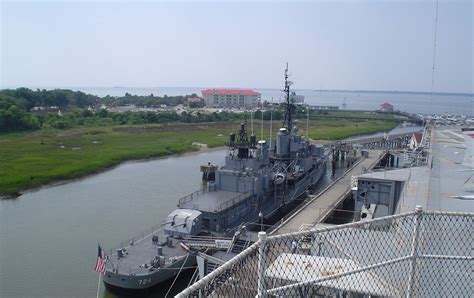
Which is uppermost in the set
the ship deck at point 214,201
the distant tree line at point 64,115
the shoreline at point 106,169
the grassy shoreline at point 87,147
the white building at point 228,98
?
the white building at point 228,98

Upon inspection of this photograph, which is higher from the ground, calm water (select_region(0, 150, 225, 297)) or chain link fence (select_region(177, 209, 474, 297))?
chain link fence (select_region(177, 209, 474, 297))

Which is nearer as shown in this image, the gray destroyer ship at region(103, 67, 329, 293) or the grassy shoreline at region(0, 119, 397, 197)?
the gray destroyer ship at region(103, 67, 329, 293)

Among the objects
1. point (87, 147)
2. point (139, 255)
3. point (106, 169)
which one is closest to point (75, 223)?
point (139, 255)

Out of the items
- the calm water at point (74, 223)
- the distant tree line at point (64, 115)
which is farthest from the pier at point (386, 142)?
the calm water at point (74, 223)

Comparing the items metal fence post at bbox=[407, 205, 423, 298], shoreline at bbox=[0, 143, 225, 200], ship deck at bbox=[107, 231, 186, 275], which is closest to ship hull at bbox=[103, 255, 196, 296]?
ship deck at bbox=[107, 231, 186, 275]

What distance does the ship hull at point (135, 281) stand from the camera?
15586mm

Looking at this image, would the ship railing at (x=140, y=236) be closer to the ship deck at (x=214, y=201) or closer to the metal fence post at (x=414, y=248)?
the ship deck at (x=214, y=201)

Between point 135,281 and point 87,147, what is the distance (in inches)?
1469

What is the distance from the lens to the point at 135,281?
51.1 feet

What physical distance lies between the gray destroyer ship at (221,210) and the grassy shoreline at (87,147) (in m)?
16.8

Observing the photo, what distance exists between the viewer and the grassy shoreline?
34250 millimetres

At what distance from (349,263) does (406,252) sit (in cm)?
132

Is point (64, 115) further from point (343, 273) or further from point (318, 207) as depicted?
point (343, 273)

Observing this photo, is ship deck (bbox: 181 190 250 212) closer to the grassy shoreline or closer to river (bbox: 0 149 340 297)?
river (bbox: 0 149 340 297)
